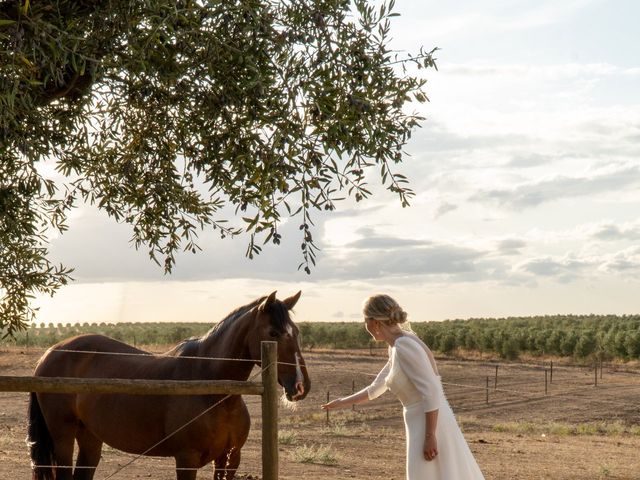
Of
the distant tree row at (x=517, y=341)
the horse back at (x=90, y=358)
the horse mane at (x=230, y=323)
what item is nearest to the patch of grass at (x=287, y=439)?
the horse back at (x=90, y=358)

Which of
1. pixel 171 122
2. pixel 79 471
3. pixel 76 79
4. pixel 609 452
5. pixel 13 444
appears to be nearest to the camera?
pixel 76 79

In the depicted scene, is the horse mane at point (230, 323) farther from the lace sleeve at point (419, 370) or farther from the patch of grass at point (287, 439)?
the patch of grass at point (287, 439)

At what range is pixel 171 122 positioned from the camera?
1021cm

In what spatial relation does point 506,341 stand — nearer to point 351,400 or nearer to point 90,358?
point 90,358

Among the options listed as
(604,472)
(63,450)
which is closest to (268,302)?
(63,450)

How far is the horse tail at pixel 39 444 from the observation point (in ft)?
30.3

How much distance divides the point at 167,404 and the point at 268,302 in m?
1.44

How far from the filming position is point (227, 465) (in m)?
7.69

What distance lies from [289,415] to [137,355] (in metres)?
20.3

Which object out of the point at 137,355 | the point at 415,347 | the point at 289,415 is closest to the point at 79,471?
the point at 137,355

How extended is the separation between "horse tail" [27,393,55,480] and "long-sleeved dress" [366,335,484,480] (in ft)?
15.6

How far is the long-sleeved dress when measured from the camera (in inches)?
241

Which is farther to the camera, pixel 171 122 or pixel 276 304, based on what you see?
pixel 171 122

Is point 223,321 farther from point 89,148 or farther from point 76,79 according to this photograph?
point 89,148
